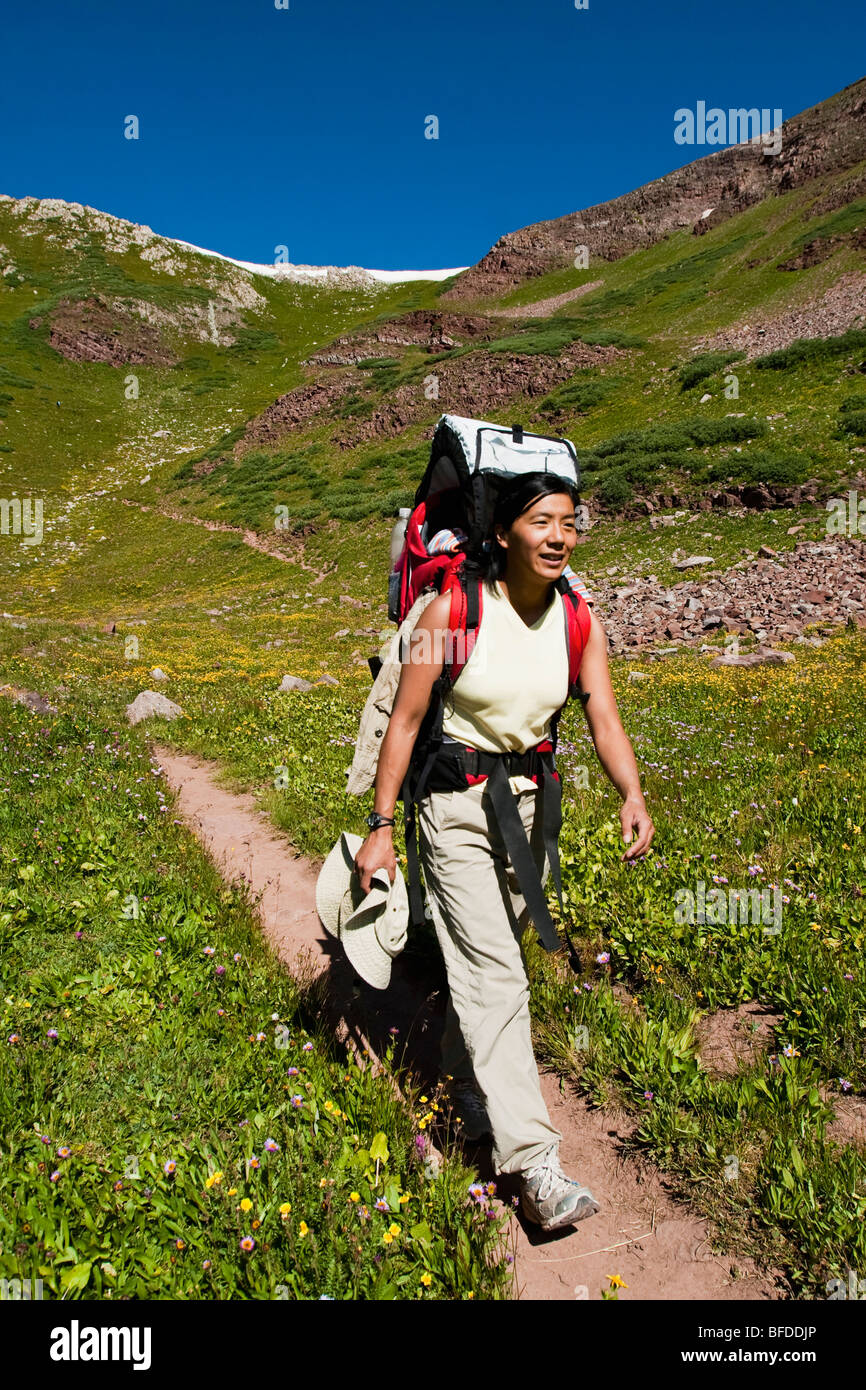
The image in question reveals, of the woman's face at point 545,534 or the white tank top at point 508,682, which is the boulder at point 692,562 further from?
the woman's face at point 545,534

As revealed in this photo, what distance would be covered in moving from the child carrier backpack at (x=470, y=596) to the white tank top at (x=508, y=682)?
0.05m

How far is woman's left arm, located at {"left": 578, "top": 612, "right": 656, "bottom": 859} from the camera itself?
331 centimetres

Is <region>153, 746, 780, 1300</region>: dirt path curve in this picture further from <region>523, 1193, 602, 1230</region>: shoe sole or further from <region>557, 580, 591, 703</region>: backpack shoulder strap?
<region>557, 580, 591, 703</region>: backpack shoulder strap

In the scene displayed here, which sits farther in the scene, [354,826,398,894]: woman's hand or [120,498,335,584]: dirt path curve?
[120,498,335,584]: dirt path curve

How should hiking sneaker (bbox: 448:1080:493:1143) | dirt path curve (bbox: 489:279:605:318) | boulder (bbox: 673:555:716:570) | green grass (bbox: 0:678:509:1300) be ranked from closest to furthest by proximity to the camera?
1. green grass (bbox: 0:678:509:1300)
2. hiking sneaker (bbox: 448:1080:493:1143)
3. boulder (bbox: 673:555:716:570)
4. dirt path curve (bbox: 489:279:605:318)

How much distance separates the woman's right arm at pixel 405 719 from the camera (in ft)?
9.59

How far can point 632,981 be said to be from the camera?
4.33 m

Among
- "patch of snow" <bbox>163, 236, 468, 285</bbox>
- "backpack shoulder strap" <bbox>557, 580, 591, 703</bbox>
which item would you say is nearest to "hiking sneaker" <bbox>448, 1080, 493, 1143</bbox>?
"backpack shoulder strap" <bbox>557, 580, 591, 703</bbox>

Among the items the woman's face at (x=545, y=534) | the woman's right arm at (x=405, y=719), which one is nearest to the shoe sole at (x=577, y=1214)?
the woman's right arm at (x=405, y=719)

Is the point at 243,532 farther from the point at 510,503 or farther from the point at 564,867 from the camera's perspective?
the point at 510,503

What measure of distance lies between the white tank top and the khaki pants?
24 centimetres

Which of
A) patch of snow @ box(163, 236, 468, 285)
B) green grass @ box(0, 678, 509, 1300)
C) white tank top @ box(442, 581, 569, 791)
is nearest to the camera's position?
green grass @ box(0, 678, 509, 1300)

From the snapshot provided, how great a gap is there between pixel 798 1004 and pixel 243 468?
49803 millimetres

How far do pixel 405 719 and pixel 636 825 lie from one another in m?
1.20
